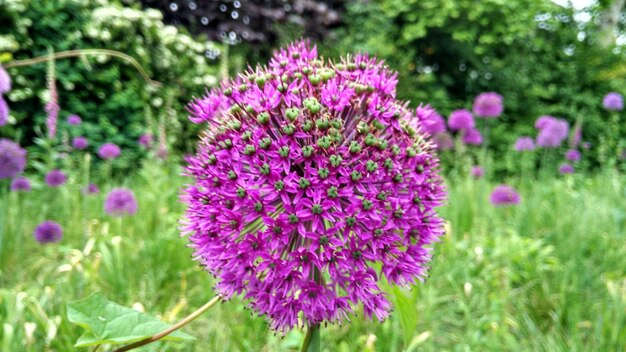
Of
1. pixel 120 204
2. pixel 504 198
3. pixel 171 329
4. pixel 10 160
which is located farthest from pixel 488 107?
pixel 171 329

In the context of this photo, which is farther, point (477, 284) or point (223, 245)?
point (477, 284)

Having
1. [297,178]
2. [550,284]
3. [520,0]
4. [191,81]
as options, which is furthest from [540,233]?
[520,0]

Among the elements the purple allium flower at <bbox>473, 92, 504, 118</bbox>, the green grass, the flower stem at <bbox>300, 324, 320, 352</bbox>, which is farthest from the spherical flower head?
the purple allium flower at <bbox>473, 92, 504, 118</bbox>

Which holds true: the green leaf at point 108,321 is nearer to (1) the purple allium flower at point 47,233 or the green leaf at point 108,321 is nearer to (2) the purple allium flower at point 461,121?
(1) the purple allium flower at point 47,233

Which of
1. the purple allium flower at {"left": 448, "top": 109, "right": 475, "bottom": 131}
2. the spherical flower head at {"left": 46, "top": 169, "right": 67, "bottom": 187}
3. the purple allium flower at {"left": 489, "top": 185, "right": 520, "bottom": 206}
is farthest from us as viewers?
the purple allium flower at {"left": 448, "top": 109, "right": 475, "bottom": 131}

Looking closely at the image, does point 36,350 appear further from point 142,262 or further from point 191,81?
point 191,81

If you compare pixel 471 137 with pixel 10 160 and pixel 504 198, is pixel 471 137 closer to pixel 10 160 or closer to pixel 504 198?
pixel 504 198

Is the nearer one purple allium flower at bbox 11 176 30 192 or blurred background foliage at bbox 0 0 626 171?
purple allium flower at bbox 11 176 30 192

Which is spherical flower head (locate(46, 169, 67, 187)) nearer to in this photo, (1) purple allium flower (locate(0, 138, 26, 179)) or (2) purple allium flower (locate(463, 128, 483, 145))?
(1) purple allium flower (locate(0, 138, 26, 179))
